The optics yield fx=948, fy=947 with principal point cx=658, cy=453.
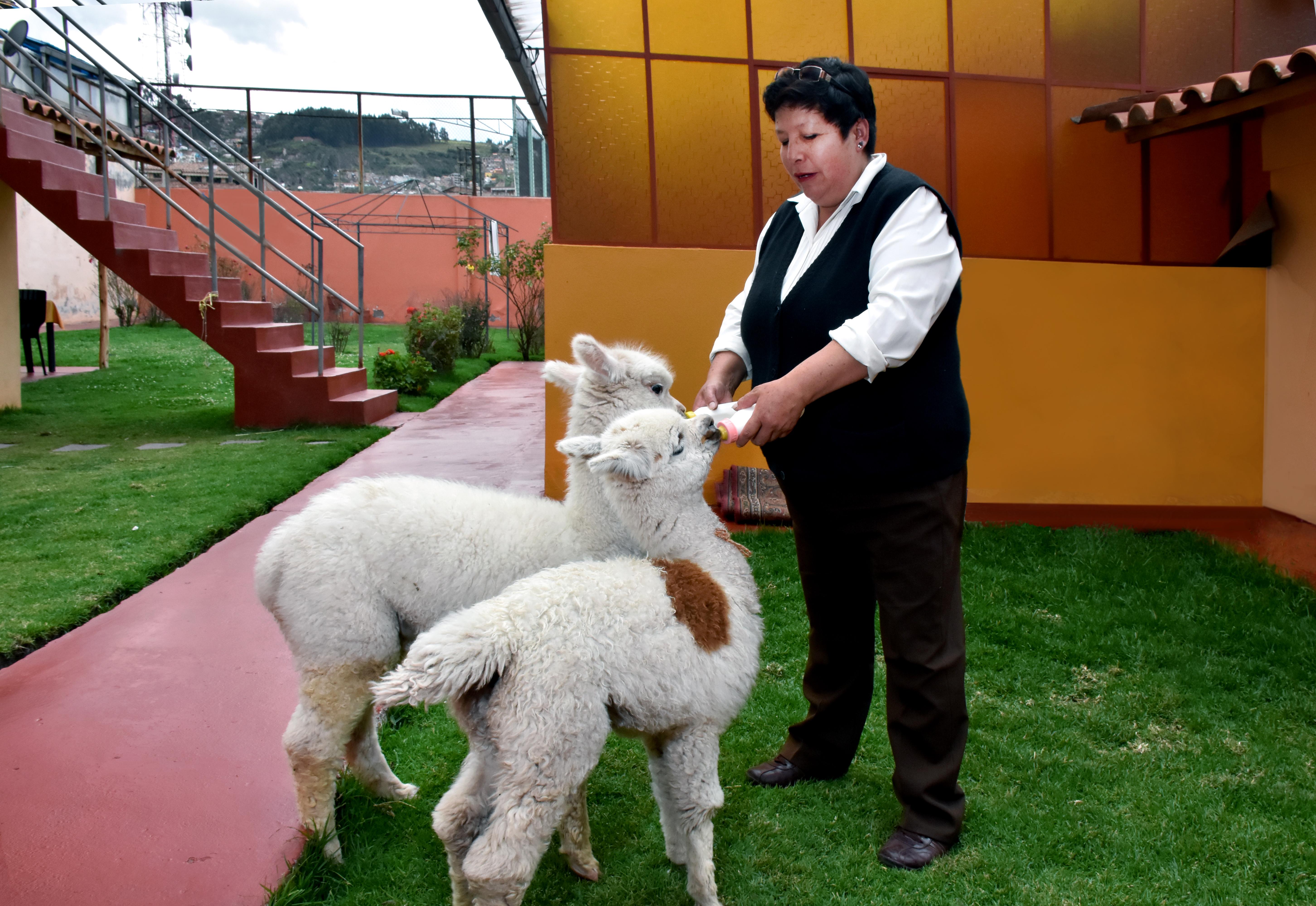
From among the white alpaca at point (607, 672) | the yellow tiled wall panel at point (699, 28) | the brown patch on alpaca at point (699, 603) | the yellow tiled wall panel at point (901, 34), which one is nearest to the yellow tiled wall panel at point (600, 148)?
the yellow tiled wall panel at point (699, 28)

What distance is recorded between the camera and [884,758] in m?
3.71

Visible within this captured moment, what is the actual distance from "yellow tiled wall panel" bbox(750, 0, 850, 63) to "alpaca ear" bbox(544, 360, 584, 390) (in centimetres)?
403

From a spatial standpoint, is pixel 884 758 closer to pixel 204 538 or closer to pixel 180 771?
pixel 180 771

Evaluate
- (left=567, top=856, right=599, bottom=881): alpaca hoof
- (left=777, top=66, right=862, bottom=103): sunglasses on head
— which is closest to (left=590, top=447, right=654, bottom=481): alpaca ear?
(left=777, top=66, right=862, bottom=103): sunglasses on head

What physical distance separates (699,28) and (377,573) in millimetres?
5151

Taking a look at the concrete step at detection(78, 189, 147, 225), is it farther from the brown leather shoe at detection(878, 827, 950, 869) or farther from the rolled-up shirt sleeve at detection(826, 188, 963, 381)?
the brown leather shoe at detection(878, 827, 950, 869)

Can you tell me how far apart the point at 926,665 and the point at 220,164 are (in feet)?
31.4

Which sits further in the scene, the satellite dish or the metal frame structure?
the metal frame structure

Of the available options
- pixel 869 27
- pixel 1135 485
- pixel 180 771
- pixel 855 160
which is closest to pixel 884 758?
pixel 855 160

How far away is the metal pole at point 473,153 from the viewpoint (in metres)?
28.4

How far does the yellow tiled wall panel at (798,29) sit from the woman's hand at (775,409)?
4.86 meters

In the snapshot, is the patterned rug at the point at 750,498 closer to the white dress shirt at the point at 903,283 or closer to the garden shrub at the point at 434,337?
the white dress shirt at the point at 903,283

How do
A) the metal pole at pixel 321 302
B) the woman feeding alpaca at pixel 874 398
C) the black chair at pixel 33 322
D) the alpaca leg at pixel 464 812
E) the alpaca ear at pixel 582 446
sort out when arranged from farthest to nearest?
the black chair at pixel 33 322 → the metal pole at pixel 321 302 → the alpaca ear at pixel 582 446 → the woman feeding alpaca at pixel 874 398 → the alpaca leg at pixel 464 812

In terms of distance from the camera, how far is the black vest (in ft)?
8.86
